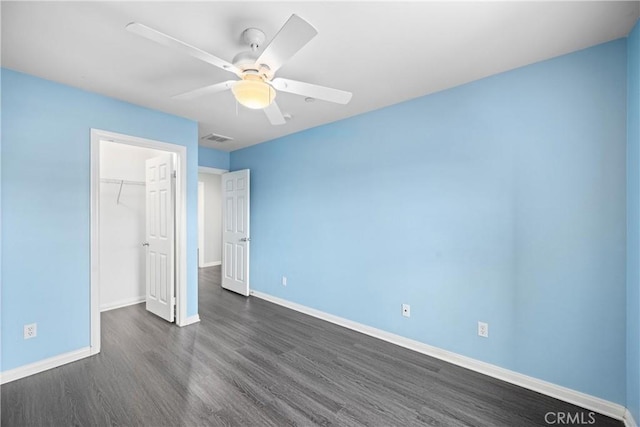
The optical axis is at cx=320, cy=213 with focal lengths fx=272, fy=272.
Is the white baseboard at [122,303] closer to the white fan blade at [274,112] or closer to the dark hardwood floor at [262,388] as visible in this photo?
the dark hardwood floor at [262,388]

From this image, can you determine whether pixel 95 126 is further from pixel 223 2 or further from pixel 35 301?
pixel 223 2

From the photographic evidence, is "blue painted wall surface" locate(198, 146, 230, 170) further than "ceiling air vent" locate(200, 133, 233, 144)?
Yes

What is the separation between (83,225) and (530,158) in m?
3.88

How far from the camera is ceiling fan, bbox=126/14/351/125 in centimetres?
123

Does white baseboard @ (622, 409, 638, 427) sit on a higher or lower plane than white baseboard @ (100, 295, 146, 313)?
lower

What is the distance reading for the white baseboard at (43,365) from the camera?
7.01ft

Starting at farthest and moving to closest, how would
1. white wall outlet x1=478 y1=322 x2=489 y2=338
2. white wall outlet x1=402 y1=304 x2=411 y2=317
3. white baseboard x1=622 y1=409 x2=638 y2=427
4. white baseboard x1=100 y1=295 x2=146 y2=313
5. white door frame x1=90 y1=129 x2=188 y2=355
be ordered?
white baseboard x1=100 y1=295 x2=146 y2=313 < white wall outlet x1=402 y1=304 x2=411 y2=317 < white door frame x1=90 y1=129 x2=188 y2=355 < white wall outlet x1=478 y1=322 x2=489 y2=338 < white baseboard x1=622 y1=409 x2=638 y2=427

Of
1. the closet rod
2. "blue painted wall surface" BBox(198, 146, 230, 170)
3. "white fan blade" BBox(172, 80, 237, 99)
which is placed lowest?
the closet rod

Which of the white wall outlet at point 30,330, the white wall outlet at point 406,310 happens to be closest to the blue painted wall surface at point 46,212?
the white wall outlet at point 30,330

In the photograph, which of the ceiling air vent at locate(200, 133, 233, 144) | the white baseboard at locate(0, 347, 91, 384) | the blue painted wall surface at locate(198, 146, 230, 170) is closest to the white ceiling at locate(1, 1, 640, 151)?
the ceiling air vent at locate(200, 133, 233, 144)

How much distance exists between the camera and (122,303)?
3.86 meters

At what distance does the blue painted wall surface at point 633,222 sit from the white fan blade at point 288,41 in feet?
6.46

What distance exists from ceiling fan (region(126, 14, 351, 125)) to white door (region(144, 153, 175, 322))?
1.87 m

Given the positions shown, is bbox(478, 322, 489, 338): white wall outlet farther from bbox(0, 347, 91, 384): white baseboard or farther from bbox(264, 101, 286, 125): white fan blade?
bbox(0, 347, 91, 384): white baseboard
